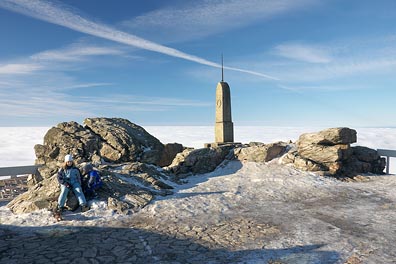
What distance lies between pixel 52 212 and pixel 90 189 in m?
1.47

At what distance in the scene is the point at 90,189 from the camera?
10.4 metres

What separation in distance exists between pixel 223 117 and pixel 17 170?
455 inches

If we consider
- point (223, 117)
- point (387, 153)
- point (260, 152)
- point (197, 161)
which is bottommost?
point (197, 161)

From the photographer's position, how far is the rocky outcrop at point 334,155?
15.5m

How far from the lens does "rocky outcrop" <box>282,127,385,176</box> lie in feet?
50.9

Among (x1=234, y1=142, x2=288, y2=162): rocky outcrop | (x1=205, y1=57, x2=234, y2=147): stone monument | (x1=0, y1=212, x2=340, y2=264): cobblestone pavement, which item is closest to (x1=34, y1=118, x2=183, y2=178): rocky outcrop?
(x1=205, y1=57, x2=234, y2=147): stone monument

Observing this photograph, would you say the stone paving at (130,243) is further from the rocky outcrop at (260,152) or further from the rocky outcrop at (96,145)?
the rocky outcrop at (260,152)

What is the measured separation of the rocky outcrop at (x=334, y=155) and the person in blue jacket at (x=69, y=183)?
10886mm

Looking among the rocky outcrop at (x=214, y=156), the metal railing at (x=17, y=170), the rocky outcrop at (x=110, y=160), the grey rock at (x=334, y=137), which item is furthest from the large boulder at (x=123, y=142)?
the grey rock at (x=334, y=137)

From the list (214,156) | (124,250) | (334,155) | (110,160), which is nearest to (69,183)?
(124,250)

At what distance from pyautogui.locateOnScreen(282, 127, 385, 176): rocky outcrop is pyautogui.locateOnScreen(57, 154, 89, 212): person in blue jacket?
35.7 feet

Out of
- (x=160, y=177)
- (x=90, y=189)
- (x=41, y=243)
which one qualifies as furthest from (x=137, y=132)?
(x=41, y=243)

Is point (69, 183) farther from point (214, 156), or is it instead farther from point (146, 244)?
point (214, 156)

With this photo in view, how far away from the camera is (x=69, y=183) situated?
9.69 m
